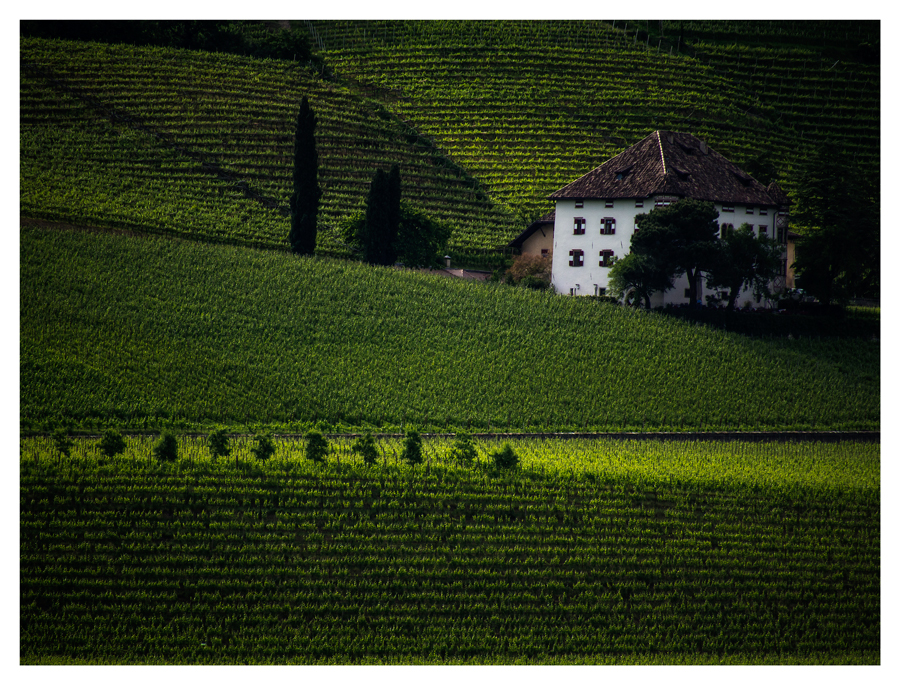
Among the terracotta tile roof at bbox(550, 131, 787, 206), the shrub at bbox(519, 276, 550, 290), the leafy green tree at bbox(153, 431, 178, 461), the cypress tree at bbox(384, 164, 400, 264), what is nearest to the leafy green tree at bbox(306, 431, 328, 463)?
the leafy green tree at bbox(153, 431, 178, 461)

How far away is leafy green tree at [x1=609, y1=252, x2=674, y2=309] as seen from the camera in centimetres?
5281

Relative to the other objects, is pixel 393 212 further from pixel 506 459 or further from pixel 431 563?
pixel 431 563

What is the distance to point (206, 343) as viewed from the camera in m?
44.8

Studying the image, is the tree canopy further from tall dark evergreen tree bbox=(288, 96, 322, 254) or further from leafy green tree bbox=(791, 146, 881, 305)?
tall dark evergreen tree bbox=(288, 96, 322, 254)

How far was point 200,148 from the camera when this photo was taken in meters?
80.6

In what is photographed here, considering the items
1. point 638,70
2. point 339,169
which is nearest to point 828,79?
point 638,70

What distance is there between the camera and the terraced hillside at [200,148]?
219 feet

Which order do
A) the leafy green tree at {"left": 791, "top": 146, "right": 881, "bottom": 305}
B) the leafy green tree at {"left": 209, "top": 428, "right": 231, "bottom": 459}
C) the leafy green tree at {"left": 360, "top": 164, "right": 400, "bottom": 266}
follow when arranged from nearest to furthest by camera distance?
the leafy green tree at {"left": 209, "top": 428, "right": 231, "bottom": 459} < the leafy green tree at {"left": 791, "top": 146, "right": 881, "bottom": 305} < the leafy green tree at {"left": 360, "top": 164, "right": 400, "bottom": 266}

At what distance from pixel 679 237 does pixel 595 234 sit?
8167 mm

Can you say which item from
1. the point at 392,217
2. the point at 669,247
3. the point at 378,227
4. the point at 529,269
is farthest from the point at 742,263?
the point at 378,227

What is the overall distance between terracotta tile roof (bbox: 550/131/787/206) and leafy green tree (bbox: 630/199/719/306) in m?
4.55

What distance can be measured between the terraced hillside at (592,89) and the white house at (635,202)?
18989mm

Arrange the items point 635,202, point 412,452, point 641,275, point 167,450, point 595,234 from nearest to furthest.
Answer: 1. point 167,450
2. point 412,452
3. point 641,275
4. point 635,202
5. point 595,234

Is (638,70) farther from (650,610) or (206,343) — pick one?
(650,610)
